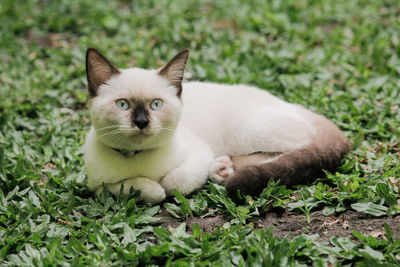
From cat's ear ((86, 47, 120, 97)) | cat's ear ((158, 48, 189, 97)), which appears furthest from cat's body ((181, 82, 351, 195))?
cat's ear ((86, 47, 120, 97))

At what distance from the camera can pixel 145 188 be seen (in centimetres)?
319

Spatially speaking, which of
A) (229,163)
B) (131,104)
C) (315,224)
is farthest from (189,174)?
(315,224)

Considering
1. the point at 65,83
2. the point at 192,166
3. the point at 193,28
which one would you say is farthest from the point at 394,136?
the point at 65,83

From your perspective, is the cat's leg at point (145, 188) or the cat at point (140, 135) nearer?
the cat at point (140, 135)

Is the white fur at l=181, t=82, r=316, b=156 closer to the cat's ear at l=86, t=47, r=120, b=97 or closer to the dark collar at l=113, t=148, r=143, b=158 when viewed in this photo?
the dark collar at l=113, t=148, r=143, b=158

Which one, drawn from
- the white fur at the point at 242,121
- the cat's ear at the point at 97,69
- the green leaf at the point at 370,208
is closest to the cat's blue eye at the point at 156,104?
the cat's ear at the point at 97,69

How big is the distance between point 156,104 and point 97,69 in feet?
1.58

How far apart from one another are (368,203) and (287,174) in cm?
59

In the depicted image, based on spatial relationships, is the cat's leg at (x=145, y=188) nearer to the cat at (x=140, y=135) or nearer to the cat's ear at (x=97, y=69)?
the cat at (x=140, y=135)

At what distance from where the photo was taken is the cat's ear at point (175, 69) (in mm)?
3174

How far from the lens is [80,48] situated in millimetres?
6020

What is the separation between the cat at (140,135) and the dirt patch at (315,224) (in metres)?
0.33

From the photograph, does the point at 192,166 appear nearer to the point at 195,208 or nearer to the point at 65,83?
the point at 195,208

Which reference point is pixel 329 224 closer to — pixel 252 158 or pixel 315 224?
pixel 315 224
